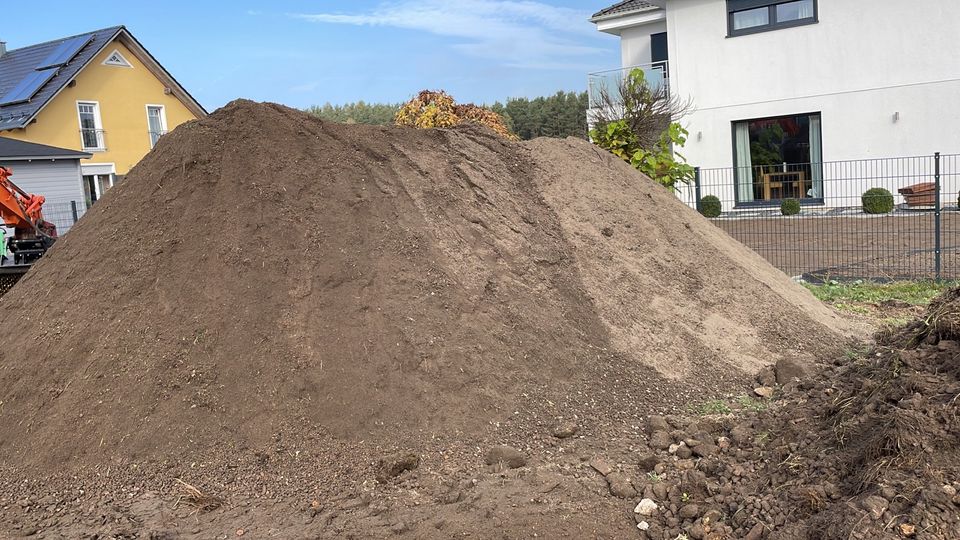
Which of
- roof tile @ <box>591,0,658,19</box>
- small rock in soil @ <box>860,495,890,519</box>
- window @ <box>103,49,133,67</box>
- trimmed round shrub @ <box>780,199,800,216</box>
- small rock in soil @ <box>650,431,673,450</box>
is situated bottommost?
small rock in soil @ <box>650,431,673,450</box>

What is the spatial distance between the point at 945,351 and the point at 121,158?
3246 cm

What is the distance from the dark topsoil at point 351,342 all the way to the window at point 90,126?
87.0 feet

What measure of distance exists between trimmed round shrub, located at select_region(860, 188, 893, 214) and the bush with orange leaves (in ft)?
27.5

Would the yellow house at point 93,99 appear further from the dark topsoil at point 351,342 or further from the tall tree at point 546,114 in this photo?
the dark topsoil at point 351,342

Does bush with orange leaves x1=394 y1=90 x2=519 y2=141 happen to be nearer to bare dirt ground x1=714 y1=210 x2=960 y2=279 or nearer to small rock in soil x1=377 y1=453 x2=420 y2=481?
bare dirt ground x1=714 y1=210 x2=960 y2=279

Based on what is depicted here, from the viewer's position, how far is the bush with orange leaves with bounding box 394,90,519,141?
9.76 m

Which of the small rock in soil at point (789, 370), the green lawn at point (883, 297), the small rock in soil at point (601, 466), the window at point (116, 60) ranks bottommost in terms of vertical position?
the small rock in soil at point (601, 466)

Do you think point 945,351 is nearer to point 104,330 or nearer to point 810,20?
point 104,330

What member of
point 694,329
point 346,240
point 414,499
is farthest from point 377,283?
point 694,329

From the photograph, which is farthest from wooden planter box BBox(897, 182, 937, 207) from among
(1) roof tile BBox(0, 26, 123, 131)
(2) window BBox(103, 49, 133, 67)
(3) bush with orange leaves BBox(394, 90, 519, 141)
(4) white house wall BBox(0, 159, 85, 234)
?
(2) window BBox(103, 49, 133, 67)

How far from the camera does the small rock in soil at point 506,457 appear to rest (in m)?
4.47

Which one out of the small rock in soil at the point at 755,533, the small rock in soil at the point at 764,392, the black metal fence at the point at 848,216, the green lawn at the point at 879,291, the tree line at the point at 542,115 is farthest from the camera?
the tree line at the point at 542,115

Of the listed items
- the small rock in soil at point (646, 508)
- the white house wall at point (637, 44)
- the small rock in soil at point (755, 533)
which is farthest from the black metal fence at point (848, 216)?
the small rock in soil at point (755, 533)

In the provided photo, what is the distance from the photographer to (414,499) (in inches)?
163
